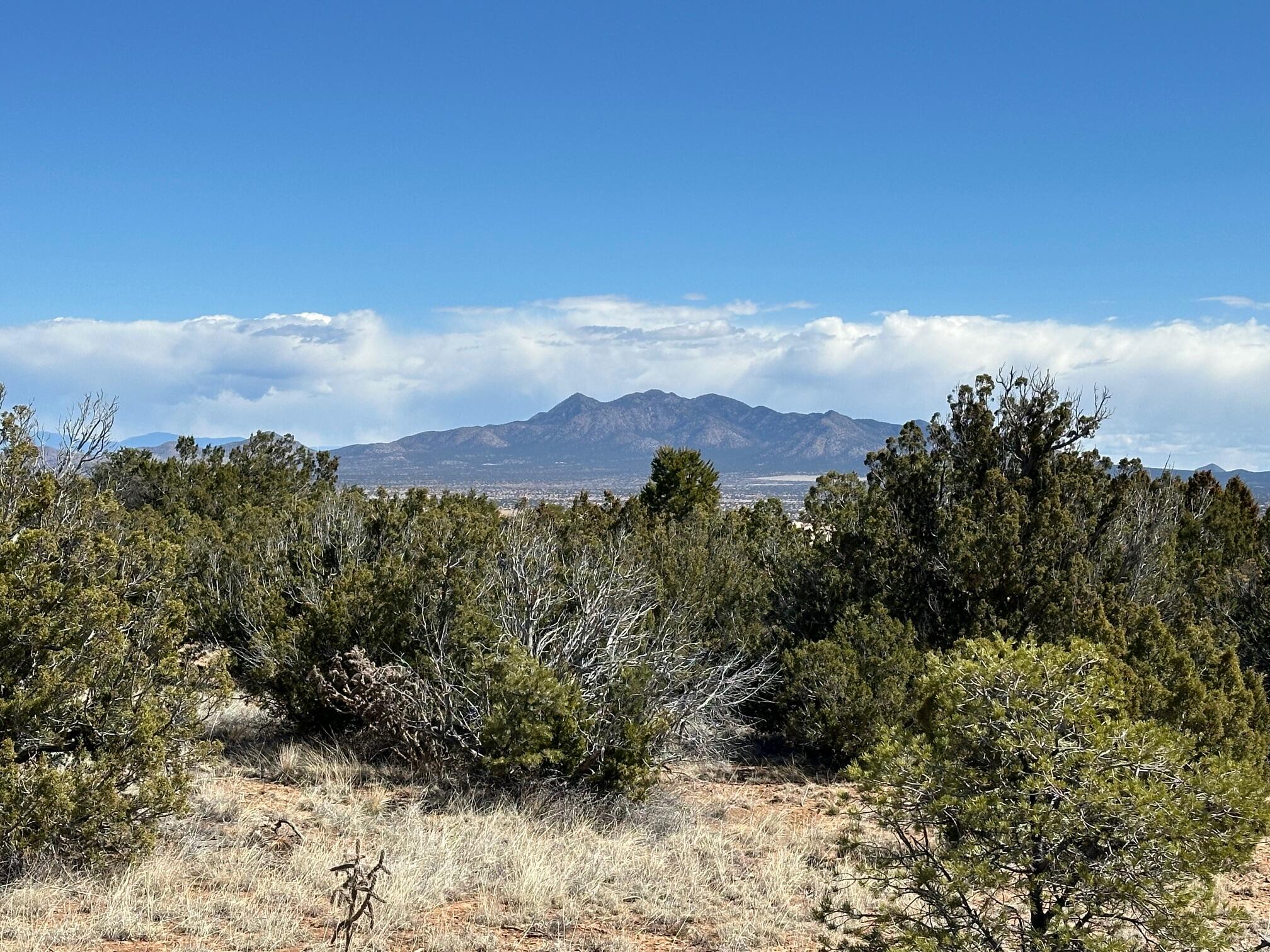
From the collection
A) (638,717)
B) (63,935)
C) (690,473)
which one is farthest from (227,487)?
(63,935)

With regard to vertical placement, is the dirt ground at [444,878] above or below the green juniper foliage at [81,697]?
below

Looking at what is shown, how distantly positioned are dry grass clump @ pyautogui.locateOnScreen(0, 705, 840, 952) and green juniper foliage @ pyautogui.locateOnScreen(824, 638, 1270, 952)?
20.4 inches

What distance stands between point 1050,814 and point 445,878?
423 centimetres

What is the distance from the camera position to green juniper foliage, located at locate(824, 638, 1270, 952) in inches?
165

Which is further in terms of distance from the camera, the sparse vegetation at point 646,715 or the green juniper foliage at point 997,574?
the green juniper foliage at point 997,574

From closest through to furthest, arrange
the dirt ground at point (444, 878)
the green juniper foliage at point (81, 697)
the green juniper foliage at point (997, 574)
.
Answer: the dirt ground at point (444, 878) < the green juniper foliage at point (81, 697) < the green juniper foliage at point (997, 574)

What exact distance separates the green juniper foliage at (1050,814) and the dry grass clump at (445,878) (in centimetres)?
52

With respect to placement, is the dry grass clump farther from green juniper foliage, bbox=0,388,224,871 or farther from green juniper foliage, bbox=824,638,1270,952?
green juniper foliage, bbox=824,638,1270,952

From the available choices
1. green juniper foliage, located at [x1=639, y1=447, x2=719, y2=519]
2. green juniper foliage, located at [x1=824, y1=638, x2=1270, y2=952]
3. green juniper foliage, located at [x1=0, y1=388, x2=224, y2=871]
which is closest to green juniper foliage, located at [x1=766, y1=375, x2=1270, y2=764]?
green juniper foliage, located at [x1=824, y1=638, x2=1270, y2=952]

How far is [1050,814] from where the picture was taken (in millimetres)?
4211

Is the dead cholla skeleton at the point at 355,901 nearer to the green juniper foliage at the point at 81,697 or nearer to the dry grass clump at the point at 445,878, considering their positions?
the dry grass clump at the point at 445,878

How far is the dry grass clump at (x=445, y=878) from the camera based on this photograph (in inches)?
237

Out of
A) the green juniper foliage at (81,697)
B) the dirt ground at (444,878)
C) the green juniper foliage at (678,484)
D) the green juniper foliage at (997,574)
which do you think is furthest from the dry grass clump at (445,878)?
the green juniper foliage at (678,484)

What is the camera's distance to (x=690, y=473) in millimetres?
31406
